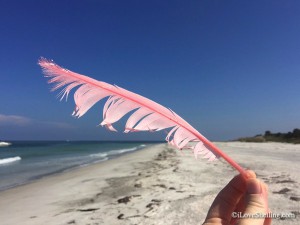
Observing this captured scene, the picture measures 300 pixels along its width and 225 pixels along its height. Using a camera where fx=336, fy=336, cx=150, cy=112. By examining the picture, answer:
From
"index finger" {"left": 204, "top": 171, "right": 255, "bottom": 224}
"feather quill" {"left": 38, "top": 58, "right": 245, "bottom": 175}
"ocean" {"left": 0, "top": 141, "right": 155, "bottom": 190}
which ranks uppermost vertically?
"feather quill" {"left": 38, "top": 58, "right": 245, "bottom": 175}

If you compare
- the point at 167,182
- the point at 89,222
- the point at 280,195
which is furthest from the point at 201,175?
the point at 89,222

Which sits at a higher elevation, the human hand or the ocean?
the human hand

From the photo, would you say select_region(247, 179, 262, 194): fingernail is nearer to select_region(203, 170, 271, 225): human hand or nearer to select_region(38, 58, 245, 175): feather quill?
select_region(203, 170, 271, 225): human hand

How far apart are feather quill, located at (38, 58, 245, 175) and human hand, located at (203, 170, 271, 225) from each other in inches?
9.3

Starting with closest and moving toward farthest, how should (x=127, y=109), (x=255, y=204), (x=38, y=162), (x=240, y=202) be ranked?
(x=255, y=204) → (x=240, y=202) → (x=127, y=109) → (x=38, y=162)

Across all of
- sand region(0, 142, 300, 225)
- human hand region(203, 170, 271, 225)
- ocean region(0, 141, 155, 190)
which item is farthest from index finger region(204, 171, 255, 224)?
ocean region(0, 141, 155, 190)

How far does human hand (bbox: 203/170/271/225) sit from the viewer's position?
1414 mm

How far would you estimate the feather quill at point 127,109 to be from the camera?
1810 mm

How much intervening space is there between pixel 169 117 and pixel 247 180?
613 mm

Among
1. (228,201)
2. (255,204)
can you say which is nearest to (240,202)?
(228,201)

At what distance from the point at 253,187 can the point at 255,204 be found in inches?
3.1

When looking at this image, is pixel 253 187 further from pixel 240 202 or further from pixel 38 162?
pixel 38 162

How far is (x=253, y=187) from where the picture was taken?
1.47 metres

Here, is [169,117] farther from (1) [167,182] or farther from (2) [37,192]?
(2) [37,192]
